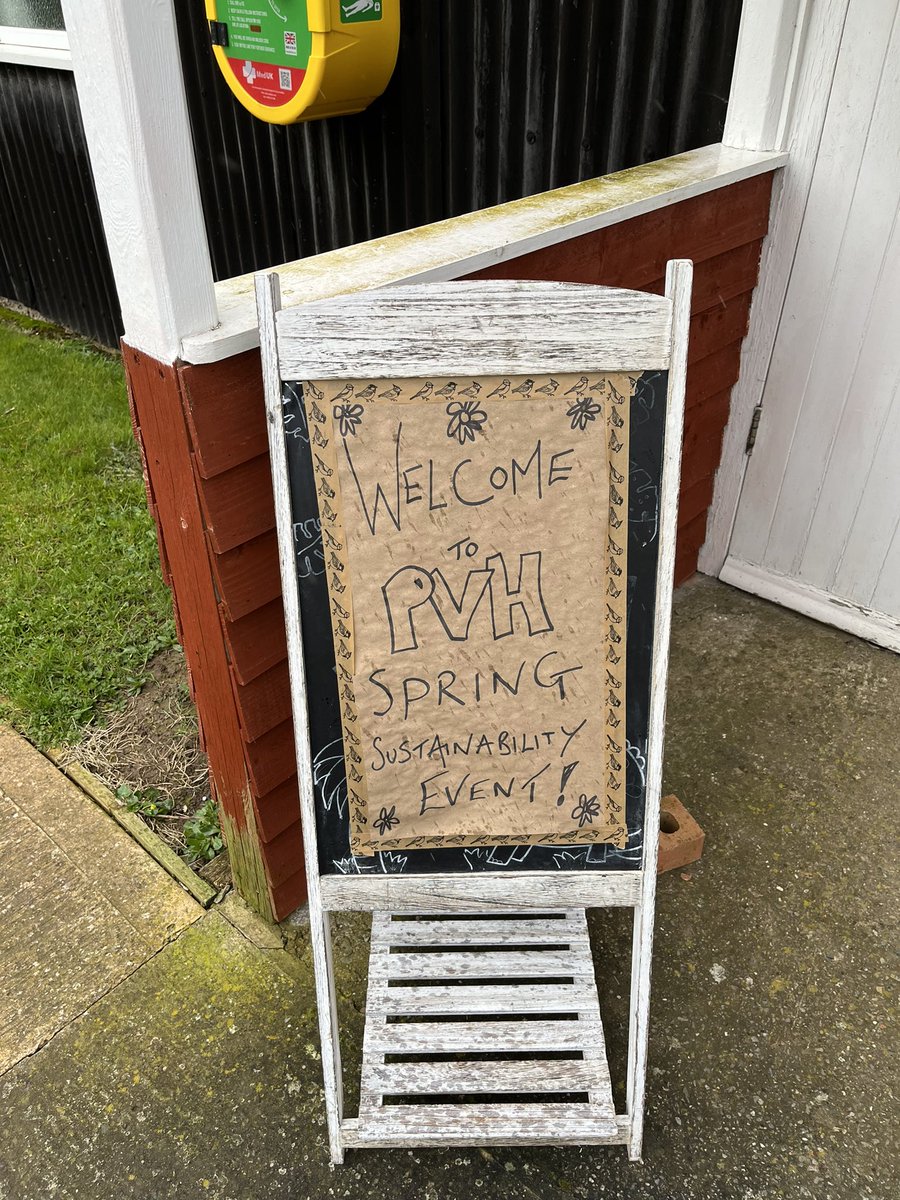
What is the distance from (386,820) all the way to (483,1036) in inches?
23.8

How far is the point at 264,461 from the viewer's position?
1892 mm

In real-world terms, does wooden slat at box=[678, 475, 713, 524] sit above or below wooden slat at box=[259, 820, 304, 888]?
above

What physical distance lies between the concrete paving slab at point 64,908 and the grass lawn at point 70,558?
13.8 inches

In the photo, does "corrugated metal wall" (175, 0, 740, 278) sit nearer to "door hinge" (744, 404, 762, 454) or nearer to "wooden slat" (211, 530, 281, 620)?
"door hinge" (744, 404, 762, 454)

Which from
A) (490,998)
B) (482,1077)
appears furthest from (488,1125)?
(490,998)

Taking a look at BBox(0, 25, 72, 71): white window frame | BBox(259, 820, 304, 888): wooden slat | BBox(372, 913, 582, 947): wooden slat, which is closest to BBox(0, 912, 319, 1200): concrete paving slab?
BBox(259, 820, 304, 888): wooden slat

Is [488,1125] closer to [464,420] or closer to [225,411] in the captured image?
[464,420]

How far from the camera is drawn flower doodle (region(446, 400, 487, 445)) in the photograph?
5.15 ft

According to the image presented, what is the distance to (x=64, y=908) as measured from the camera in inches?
99.8

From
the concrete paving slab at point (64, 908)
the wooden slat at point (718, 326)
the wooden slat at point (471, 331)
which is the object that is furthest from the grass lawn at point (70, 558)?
the wooden slat at point (718, 326)

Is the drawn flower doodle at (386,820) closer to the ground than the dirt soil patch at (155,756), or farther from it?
farther from it

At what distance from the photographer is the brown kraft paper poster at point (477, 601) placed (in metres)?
1.58

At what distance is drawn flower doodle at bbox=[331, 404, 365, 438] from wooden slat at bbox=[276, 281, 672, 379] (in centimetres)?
5

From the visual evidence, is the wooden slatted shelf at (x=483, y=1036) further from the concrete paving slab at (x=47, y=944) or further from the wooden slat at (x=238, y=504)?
the wooden slat at (x=238, y=504)
